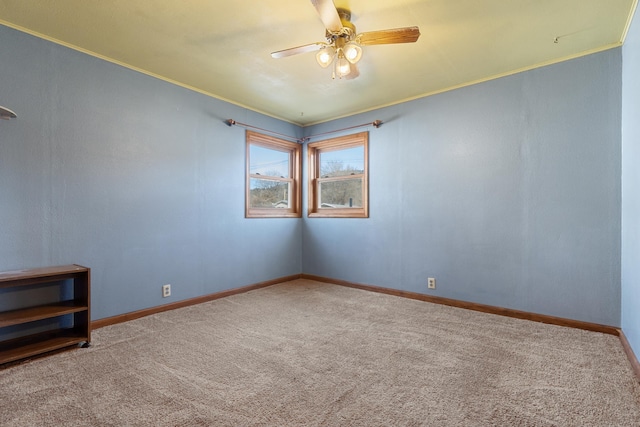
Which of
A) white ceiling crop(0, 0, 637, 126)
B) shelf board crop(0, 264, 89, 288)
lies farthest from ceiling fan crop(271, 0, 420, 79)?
shelf board crop(0, 264, 89, 288)

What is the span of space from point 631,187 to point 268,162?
3934 millimetres

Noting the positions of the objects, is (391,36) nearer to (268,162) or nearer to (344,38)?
(344,38)

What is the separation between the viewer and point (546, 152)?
296 cm

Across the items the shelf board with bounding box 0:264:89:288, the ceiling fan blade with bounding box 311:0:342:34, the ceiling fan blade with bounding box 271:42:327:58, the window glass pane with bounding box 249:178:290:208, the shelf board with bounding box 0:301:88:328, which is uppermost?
the ceiling fan blade with bounding box 311:0:342:34

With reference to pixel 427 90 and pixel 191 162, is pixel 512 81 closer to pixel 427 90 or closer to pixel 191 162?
pixel 427 90

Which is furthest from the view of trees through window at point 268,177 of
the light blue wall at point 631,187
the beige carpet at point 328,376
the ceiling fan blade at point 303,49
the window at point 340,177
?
the light blue wall at point 631,187

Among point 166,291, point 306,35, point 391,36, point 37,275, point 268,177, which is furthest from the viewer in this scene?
point 268,177

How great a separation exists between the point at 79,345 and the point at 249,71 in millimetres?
2855

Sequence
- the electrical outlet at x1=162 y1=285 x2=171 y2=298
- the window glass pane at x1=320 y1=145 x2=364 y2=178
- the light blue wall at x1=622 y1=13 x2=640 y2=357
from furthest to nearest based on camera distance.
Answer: the window glass pane at x1=320 y1=145 x2=364 y2=178, the electrical outlet at x1=162 y1=285 x2=171 y2=298, the light blue wall at x1=622 y1=13 x2=640 y2=357

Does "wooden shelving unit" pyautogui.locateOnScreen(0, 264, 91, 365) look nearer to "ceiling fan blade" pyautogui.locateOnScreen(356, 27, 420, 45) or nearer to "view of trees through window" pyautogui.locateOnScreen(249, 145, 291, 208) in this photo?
"view of trees through window" pyautogui.locateOnScreen(249, 145, 291, 208)

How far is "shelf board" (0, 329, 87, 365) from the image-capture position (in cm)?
212

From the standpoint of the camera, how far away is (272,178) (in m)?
4.66

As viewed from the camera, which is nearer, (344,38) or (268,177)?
(344,38)

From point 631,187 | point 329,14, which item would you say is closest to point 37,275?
point 329,14
